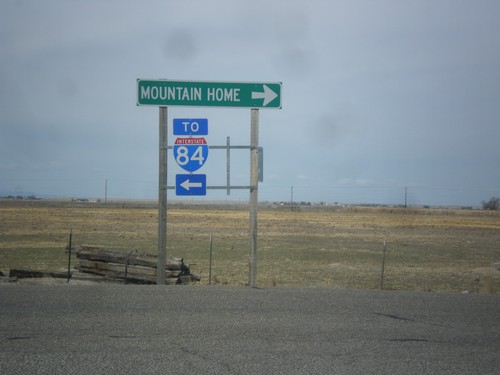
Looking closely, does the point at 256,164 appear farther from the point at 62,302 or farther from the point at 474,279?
the point at 474,279

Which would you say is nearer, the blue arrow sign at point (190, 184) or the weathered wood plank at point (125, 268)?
the blue arrow sign at point (190, 184)

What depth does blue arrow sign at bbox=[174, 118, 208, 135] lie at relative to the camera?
11.2 metres

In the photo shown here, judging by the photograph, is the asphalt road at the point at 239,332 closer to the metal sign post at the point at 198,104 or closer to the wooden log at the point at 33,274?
the metal sign post at the point at 198,104

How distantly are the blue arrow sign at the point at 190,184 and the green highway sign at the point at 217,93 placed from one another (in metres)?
1.45

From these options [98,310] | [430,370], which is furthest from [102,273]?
[430,370]

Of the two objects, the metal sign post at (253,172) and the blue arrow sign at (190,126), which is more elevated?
the blue arrow sign at (190,126)

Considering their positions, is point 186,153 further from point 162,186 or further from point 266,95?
point 266,95

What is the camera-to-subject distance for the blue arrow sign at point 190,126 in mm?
11234

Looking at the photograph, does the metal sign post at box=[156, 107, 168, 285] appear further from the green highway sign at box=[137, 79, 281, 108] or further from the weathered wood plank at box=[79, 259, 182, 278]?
the weathered wood plank at box=[79, 259, 182, 278]

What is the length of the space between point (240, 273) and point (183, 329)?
13654mm

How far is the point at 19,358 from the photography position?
557cm

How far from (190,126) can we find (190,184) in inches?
46.0

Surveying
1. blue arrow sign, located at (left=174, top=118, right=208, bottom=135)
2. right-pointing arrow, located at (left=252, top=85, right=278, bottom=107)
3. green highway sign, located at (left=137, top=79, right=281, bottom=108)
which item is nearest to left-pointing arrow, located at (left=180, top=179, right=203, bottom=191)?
blue arrow sign, located at (left=174, top=118, right=208, bottom=135)

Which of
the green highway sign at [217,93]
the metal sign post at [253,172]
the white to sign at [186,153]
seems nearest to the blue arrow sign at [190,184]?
the white to sign at [186,153]
